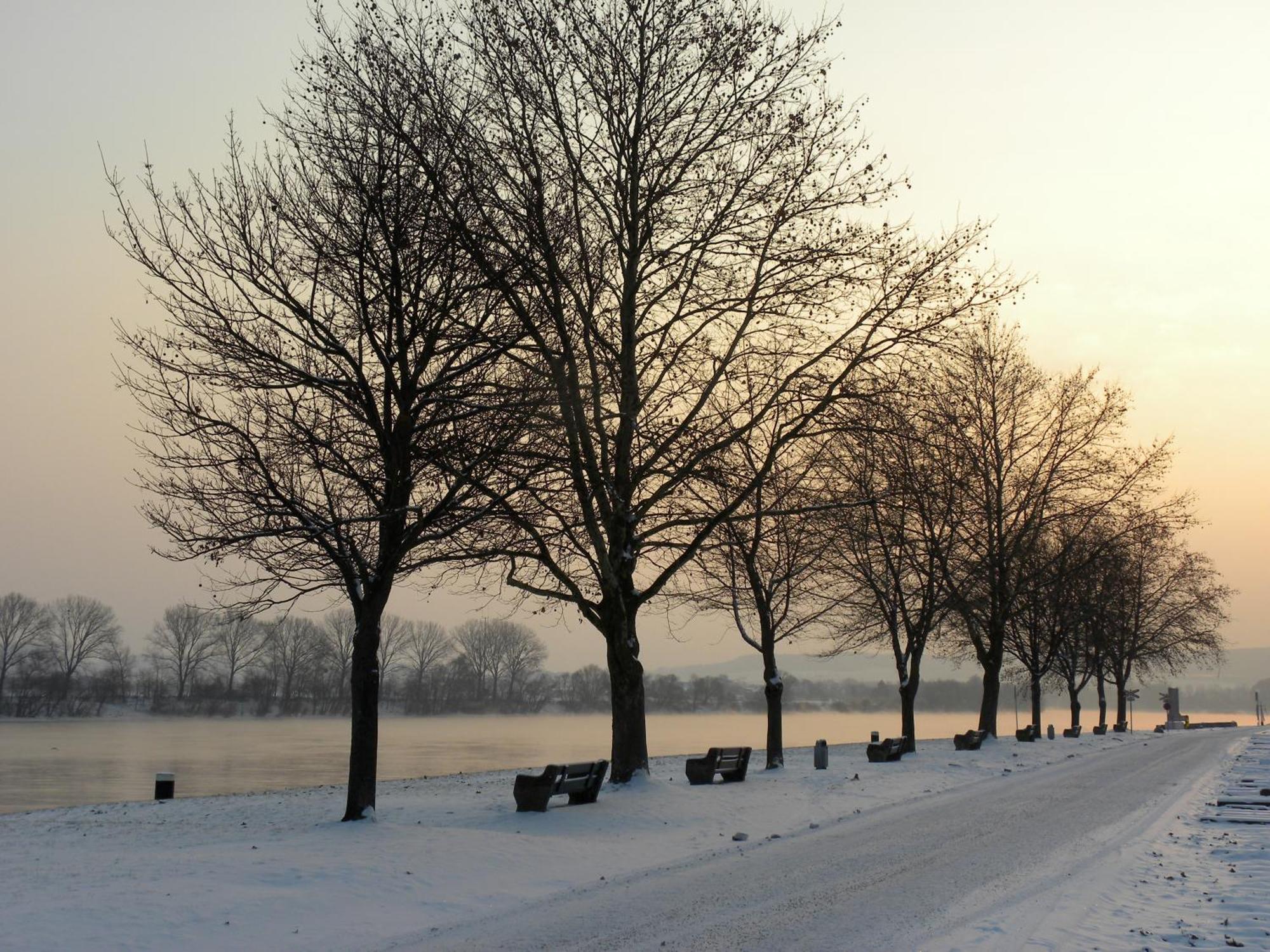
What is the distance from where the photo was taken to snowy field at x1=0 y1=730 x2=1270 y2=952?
352 inches

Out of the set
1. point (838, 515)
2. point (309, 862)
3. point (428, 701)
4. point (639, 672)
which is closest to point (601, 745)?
point (838, 515)

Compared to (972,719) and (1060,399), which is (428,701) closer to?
(972,719)

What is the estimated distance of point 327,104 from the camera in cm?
1697

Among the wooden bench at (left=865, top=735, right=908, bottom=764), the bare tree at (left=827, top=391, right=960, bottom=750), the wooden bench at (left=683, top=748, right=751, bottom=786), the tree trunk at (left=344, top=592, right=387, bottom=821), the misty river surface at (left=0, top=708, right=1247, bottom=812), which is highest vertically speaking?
the bare tree at (left=827, top=391, right=960, bottom=750)

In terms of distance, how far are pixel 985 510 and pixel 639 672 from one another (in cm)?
2315

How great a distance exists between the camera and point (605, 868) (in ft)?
40.9

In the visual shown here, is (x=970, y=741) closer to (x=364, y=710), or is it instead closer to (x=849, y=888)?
(x=364, y=710)

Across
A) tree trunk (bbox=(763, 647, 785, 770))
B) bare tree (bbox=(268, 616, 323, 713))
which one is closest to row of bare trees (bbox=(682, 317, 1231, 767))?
tree trunk (bbox=(763, 647, 785, 770))

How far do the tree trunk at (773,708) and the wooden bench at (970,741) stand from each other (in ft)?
33.8

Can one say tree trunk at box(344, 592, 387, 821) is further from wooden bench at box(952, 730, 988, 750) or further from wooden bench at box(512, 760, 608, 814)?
wooden bench at box(952, 730, 988, 750)

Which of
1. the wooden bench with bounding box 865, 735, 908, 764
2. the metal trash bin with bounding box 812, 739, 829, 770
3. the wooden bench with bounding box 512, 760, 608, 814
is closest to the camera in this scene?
the wooden bench with bounding box 512, 760, 608, 814

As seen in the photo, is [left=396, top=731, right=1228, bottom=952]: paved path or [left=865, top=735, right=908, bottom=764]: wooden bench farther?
[left=865, top=735, right=908, bottom=764]: wooden bench

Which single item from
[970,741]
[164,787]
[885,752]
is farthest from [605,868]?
[970,741]

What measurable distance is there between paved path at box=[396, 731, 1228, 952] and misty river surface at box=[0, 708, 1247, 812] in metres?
18.7
